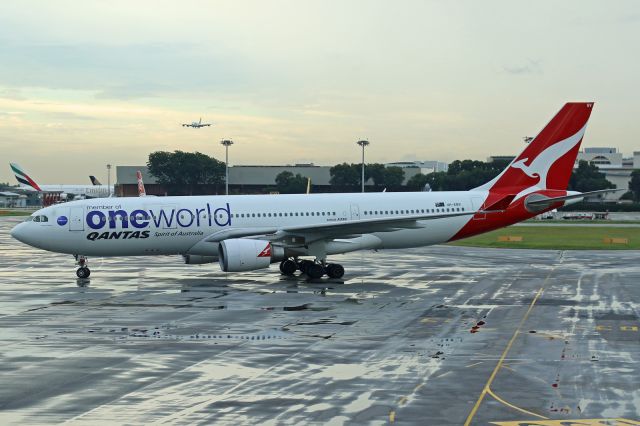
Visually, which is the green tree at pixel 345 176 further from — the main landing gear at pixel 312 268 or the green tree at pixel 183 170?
the main landing gear at pixel 312 268

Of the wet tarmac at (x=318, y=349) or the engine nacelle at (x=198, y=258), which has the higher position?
the engine nacelle at (x=198, y=258)

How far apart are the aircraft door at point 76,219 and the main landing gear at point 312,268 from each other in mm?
10114

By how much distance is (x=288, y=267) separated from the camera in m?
41.1

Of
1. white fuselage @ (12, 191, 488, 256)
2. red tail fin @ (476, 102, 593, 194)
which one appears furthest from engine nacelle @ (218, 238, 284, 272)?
red tail fin @ (476, 102, 593, 194)

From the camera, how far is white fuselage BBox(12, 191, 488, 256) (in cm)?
3938

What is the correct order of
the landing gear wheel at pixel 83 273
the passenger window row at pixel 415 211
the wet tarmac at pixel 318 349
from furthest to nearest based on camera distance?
the passenger window row at pixel 415 211 < the landing gear wheel at pixel 83 273 < the wet tarmac at pixel 318 349

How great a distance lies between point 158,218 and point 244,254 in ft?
18.0

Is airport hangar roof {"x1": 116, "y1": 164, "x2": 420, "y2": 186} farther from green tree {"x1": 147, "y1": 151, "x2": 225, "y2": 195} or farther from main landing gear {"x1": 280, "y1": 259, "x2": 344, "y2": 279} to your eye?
main landing gear {"x1": 280, "y1": 259, "x2": 344, "y2": 279}

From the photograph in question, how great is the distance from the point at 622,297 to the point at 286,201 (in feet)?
56.7

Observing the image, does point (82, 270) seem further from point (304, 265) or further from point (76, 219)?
point (304, 265)

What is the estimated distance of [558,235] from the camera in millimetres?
79688

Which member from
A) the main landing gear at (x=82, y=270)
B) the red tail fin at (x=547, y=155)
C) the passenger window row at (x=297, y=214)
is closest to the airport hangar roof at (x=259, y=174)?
the red tail fin at (x=547, y=155)

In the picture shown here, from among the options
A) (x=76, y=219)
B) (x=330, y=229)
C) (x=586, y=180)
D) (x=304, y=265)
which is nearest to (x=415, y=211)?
(x=330, y=229)

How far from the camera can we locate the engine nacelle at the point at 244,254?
3694 cm
